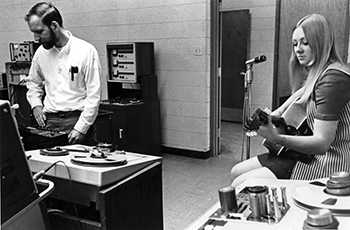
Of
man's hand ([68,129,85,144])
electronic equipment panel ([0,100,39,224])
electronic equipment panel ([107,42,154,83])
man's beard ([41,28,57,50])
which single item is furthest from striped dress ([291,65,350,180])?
electronic equipment panel ([107,42,154,83])

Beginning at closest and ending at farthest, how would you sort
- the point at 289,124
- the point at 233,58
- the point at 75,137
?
the point at 289,124 < the point at 75,137 < the point at 233,58

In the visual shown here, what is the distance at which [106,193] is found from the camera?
5.36 ft

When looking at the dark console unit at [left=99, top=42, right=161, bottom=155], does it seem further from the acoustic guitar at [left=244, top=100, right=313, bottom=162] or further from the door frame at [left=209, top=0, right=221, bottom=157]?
the acoustic guitar at [left=244, top=100, right=313, bottom=162]

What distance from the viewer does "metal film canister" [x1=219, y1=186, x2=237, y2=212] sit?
116 cm

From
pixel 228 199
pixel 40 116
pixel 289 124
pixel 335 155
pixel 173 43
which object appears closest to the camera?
pixel 228 199

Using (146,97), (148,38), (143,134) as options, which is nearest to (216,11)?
(148,38)

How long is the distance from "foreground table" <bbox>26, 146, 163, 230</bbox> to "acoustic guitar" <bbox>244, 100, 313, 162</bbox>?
0.55 metres

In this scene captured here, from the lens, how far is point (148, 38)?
4477 mm

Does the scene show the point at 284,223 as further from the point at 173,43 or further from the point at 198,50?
the point at 173,43

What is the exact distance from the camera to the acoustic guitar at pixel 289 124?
69.7 inches

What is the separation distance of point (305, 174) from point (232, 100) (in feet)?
14.0

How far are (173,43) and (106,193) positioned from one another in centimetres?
294

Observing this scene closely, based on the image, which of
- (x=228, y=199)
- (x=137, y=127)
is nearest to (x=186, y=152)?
(x=137, y=127)

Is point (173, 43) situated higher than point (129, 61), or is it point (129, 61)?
point (173, 43)
